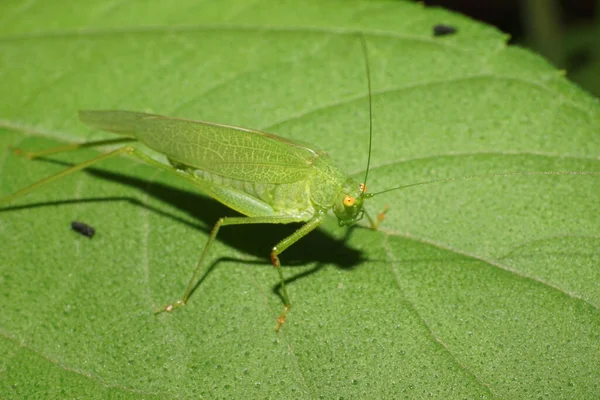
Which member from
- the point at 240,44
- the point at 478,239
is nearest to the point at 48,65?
the point at 240,44

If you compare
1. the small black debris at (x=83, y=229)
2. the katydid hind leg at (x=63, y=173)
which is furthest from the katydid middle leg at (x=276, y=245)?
the katydid hind leg at (x=63, y=173)

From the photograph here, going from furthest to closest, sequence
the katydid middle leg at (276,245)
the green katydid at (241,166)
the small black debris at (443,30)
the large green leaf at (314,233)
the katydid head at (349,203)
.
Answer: the small black debris at (443,30) < the green katydid at (241,166) < the katydid head at (349,203) < the katydid middle leg at (276,245) < the large green leaf at (314,233)

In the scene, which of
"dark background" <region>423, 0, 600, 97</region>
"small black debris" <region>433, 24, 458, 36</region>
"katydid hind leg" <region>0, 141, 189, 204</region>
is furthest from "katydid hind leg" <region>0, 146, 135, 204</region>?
"dark background" <region>423, 0, 600, 97</region>

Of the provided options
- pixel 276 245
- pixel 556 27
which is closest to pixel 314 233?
pixel 276 245

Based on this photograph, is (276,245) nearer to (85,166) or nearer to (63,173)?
Answer: (85,166)

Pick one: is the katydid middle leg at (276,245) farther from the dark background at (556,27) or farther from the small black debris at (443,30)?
the dark background at (556,27)

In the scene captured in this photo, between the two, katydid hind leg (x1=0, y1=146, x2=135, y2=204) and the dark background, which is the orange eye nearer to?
katydid hind leg (x1=0, y1=146, x2=135, y2=204)
